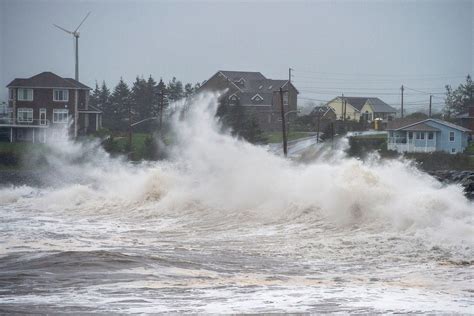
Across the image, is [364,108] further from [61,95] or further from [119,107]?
[61,95]

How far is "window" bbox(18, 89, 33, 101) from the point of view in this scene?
76188 mm

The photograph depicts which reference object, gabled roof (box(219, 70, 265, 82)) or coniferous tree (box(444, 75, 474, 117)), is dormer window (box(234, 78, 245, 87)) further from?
coniferous tree (box(444, 75, 474, 117))

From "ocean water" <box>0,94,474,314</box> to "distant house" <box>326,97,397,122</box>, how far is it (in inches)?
2475

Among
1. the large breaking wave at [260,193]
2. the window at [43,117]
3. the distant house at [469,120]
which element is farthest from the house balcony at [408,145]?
the window at [43,117]

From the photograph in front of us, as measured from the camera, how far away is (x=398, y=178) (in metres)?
29.0

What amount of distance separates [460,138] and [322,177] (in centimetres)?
4087

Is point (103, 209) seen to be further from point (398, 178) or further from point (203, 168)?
point (398, 178)

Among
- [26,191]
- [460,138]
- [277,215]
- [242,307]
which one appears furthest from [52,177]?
[242,307]

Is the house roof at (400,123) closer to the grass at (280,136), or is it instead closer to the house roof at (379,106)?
the grass at (280,136)

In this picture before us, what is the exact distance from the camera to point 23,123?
73312 millimetres

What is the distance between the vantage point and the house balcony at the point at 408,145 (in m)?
68.4

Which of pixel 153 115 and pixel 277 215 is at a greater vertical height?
pixel 153 115

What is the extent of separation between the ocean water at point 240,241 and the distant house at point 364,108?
62866 mm

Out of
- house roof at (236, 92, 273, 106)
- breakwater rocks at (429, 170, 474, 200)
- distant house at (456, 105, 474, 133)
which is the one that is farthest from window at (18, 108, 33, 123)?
breakwater rocks at (429, 170, 474, 200)
